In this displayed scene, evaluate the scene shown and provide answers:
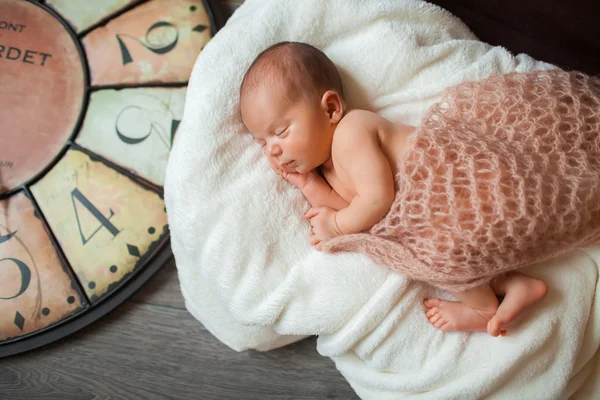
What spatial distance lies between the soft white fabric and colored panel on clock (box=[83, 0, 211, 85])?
0.28m

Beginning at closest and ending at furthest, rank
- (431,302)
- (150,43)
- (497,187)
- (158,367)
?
(497,187) → (431,302) → (158,367) → (150,43)

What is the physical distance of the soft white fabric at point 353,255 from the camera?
815 mm

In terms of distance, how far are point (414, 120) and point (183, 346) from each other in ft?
2.39

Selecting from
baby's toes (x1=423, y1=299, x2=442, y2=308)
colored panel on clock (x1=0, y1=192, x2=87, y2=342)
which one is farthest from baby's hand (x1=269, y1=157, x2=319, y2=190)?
colored panel on clock (x1=0, y1=192, x2=87, y2=342)

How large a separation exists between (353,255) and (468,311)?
0.22m

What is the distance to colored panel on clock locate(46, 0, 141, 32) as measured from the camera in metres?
1.23

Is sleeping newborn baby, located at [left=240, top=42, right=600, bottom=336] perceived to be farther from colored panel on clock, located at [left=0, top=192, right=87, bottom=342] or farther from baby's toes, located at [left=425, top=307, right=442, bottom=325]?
colored panel on clock, located at [left=0, top=192, right=87, bottom=342]

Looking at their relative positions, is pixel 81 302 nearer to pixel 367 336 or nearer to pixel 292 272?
pixel 292 272

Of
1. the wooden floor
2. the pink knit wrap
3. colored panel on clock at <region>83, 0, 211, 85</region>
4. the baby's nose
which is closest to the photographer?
the pink knit wrap

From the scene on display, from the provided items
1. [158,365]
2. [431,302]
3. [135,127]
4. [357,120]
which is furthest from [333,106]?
[158,365]

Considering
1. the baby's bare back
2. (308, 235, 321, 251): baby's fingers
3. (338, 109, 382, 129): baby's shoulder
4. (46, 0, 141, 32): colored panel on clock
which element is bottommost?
(308, 235, 321, 251): baby's fingers

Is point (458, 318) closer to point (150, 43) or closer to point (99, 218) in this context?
point (99, 218)

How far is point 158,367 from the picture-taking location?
1114mm

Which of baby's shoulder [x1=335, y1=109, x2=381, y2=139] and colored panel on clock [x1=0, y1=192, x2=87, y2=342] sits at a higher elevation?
baby's shoulder [x1=335, y1=109, x2=381, y2=139]
